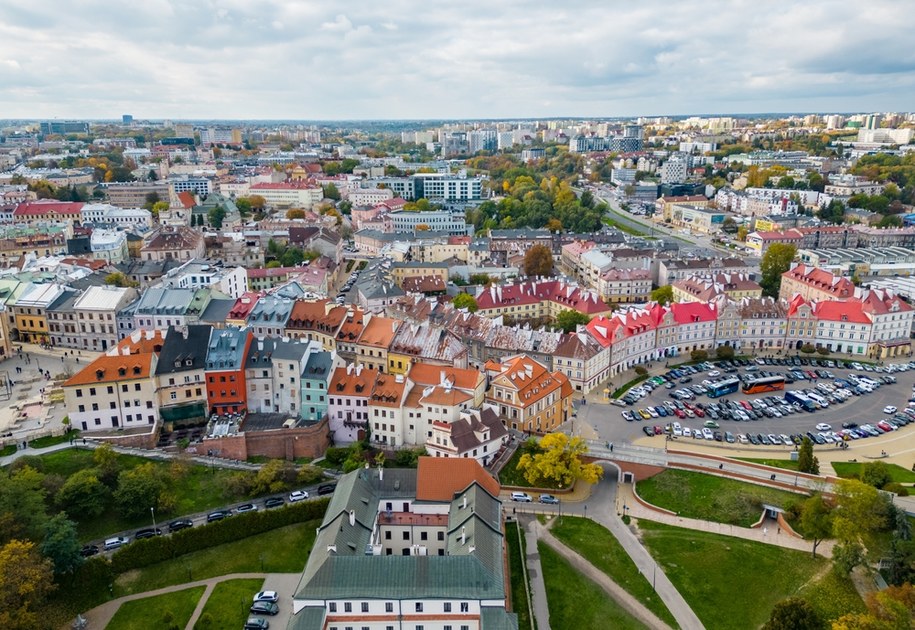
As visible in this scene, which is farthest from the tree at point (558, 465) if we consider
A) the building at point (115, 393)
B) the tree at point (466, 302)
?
the tree at point (466, 302)

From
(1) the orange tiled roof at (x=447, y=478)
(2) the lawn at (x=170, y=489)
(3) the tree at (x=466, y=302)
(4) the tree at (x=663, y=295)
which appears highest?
(3) the tree at (x=466, y=302)

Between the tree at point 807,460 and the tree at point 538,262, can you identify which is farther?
the tree at point 538,262

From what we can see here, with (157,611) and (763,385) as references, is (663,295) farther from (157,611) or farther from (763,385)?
(157,611)

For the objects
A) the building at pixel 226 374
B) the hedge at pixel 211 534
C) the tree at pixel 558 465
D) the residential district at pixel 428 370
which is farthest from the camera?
the building at pixel 226 374

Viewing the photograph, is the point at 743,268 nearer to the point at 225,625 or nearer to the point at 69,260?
the point at 225,625

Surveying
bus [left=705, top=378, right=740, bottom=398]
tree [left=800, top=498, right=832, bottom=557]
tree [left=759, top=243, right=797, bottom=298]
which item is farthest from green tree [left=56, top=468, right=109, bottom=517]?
tree [left=759, top=243, right=797, bottom=298]

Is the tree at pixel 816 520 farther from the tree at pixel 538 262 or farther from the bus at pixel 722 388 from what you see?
the tree at pixel 538 262

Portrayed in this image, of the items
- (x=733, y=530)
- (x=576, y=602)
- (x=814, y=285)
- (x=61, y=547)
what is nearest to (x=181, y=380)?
(x=61, y=547)
